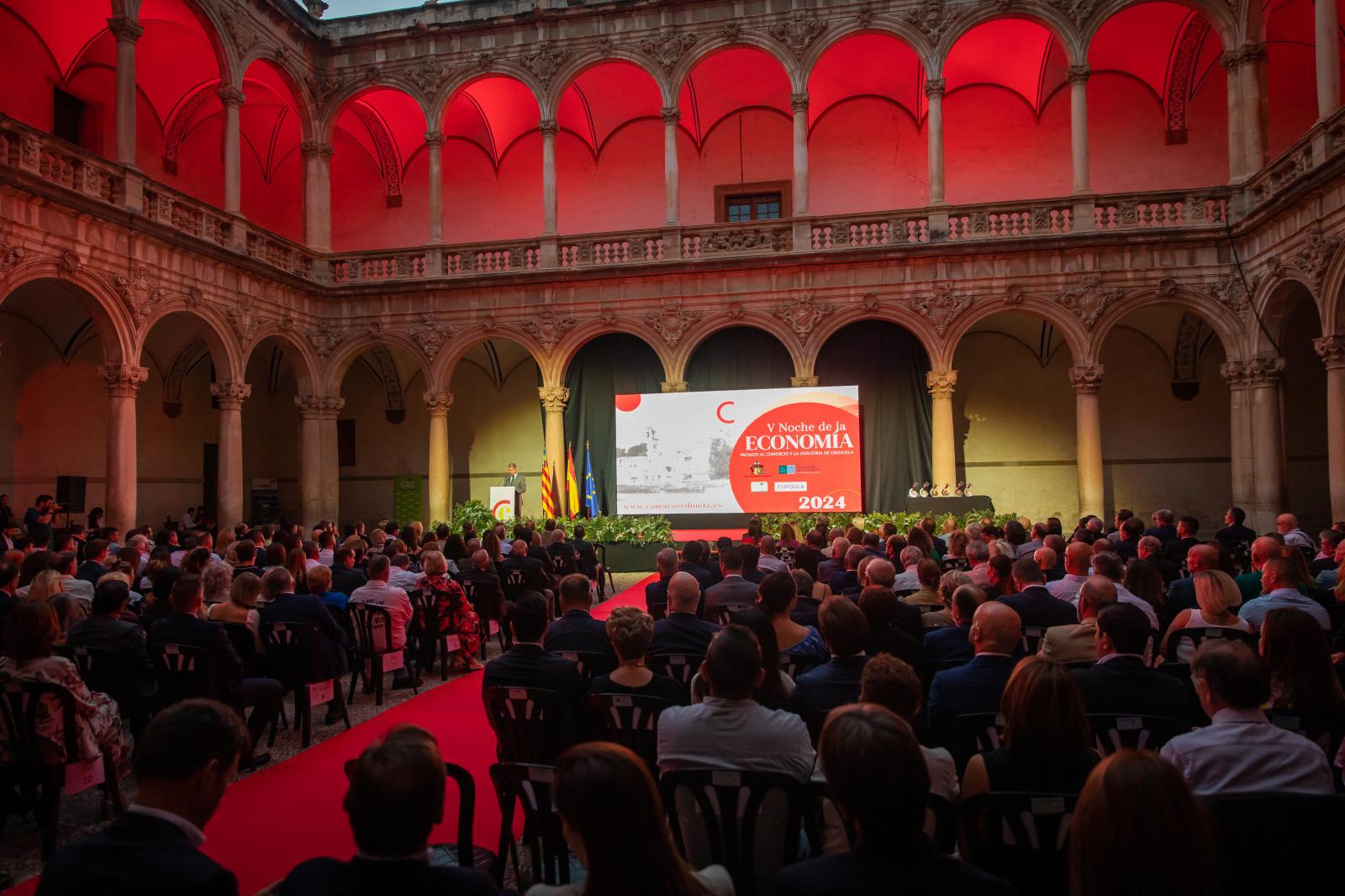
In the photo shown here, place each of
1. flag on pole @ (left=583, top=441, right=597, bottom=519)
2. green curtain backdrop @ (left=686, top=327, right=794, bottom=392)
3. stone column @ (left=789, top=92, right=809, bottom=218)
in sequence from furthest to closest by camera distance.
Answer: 1. green curtain backdrop @ (left=686, top=327, right=794, bottom=392)
2. flag on pole @ (left=583, top=441, right=597, bottom=519)
3. stone column @ (left=789, top=92, right=809, bottom=218)

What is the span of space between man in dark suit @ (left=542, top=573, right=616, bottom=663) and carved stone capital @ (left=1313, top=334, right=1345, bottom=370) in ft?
36.0

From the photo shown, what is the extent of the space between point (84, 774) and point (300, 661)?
5.08ft

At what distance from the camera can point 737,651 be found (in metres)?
2.73

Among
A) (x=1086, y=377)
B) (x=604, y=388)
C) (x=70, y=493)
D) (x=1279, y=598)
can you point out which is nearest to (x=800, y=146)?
(x=604, y=388)

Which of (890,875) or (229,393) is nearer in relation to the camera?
(890,875)

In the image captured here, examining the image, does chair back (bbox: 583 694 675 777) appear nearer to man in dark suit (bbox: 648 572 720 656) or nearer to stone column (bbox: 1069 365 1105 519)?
man in dark suit (bbox: 648 572 720 656)

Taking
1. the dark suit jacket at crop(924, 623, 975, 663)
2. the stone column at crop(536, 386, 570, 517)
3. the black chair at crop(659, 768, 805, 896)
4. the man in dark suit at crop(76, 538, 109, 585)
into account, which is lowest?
the black chair at crop(659, 768, 805, 896)

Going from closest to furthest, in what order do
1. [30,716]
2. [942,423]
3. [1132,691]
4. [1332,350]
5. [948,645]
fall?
[1132,691]
[30,716]
[948,645]
[1332,350]
[942,423]

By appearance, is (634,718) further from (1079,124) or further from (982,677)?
(1079,124)

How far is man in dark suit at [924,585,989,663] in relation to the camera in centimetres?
413

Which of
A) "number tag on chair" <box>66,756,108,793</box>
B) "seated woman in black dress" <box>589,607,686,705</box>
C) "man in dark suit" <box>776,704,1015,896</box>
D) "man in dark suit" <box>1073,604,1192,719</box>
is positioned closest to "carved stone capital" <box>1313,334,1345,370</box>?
Answer: "man in dark suit" <box>1073,604,1192,719</box>

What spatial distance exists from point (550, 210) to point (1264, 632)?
1460 cm

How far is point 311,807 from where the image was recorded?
14.0ft

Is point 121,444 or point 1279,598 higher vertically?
point 121,444
